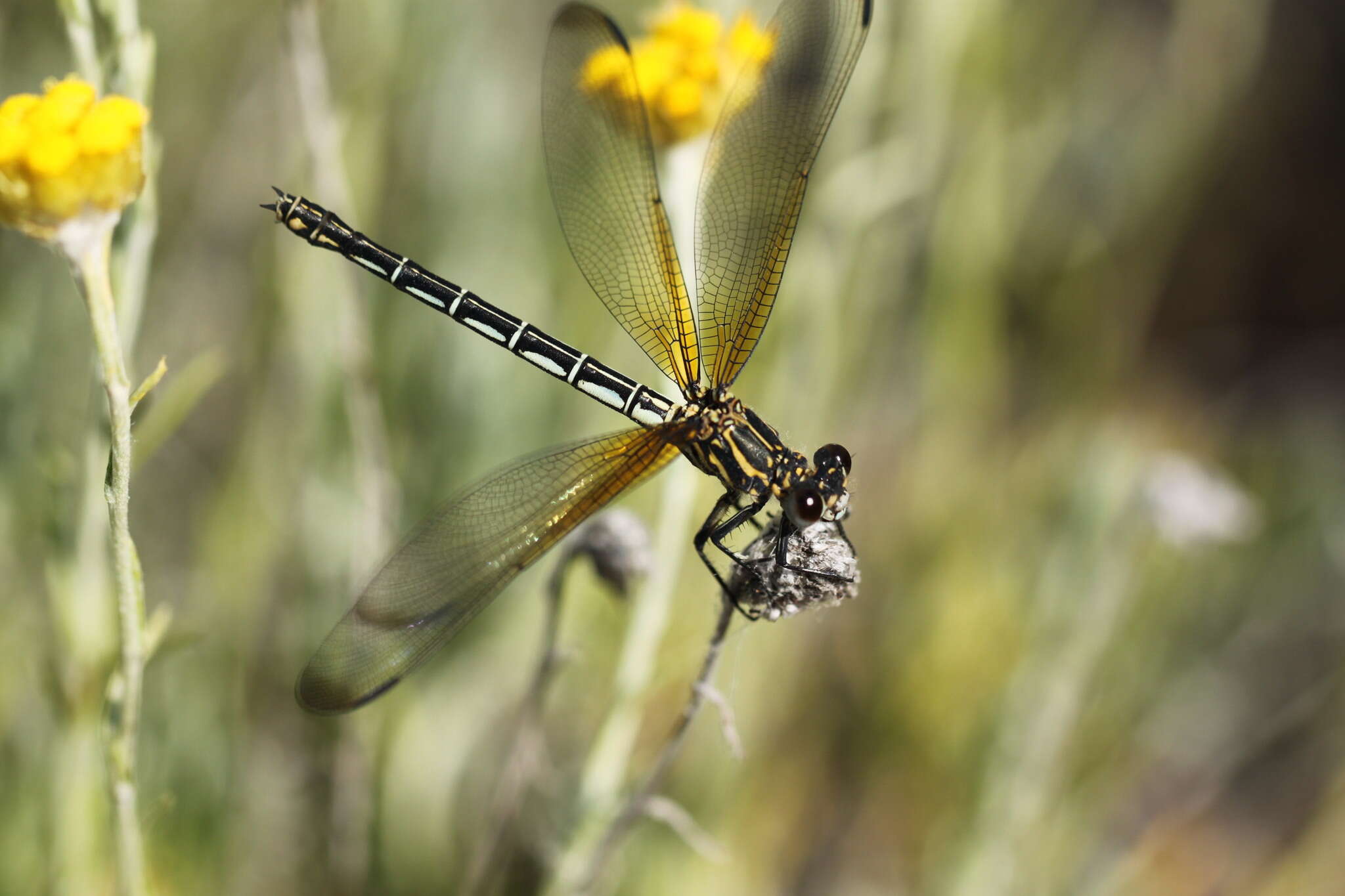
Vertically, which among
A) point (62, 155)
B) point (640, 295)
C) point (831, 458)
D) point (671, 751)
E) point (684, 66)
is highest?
point (684, 66)

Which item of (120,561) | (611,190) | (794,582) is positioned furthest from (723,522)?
(120,561)

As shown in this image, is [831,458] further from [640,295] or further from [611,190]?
[611,190]

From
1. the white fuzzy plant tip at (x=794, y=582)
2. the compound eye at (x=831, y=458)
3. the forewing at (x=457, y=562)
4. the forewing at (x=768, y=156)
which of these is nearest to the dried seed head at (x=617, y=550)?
the forewing at (x=457, y=562)

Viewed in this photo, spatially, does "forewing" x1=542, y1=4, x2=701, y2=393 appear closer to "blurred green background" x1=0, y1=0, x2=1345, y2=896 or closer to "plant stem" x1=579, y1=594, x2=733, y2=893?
"blurred green background" x1=0, y1=0, x2=1345, y2=896

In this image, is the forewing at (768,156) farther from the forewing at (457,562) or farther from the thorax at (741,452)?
the forewing at (457,562)

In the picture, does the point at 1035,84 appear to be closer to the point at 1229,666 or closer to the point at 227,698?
the point at 1229,666

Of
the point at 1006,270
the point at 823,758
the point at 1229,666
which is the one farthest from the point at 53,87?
the point at 1229,666

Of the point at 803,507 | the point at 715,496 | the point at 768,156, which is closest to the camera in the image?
the point at 803,507
